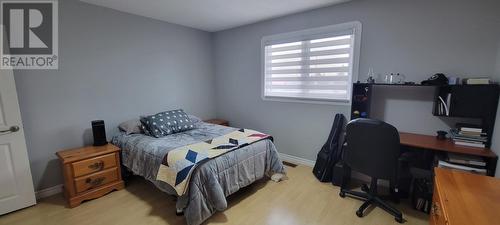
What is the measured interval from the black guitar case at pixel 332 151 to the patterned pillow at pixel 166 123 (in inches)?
76.9

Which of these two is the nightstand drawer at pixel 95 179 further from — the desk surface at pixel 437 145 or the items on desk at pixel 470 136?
the items on desk at pixel 470 136

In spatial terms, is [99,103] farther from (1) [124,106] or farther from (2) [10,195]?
(2) [10,195]

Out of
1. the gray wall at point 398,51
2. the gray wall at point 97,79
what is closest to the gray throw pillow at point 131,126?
the gray wall at point 97,79

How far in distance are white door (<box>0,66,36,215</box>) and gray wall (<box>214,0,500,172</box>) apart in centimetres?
298

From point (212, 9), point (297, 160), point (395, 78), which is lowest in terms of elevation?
point (297, 160)

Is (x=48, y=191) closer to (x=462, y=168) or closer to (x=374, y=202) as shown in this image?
(x=374, y=202)

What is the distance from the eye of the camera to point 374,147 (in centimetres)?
199

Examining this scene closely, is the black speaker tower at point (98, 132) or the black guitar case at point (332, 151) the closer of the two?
the black speaker tower at point (98, 132)

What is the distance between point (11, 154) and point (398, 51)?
4293 mm

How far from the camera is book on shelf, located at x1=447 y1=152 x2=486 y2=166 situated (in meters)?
1.93

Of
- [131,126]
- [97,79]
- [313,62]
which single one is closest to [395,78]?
[313,62]

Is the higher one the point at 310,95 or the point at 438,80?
the point at 438,80

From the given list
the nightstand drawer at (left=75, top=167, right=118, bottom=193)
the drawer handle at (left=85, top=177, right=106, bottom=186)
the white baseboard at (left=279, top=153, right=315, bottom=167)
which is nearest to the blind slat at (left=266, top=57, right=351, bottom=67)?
the white baseboard at (left=279, top=153, right=315, bottom=167)

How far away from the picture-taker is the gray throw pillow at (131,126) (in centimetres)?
295
